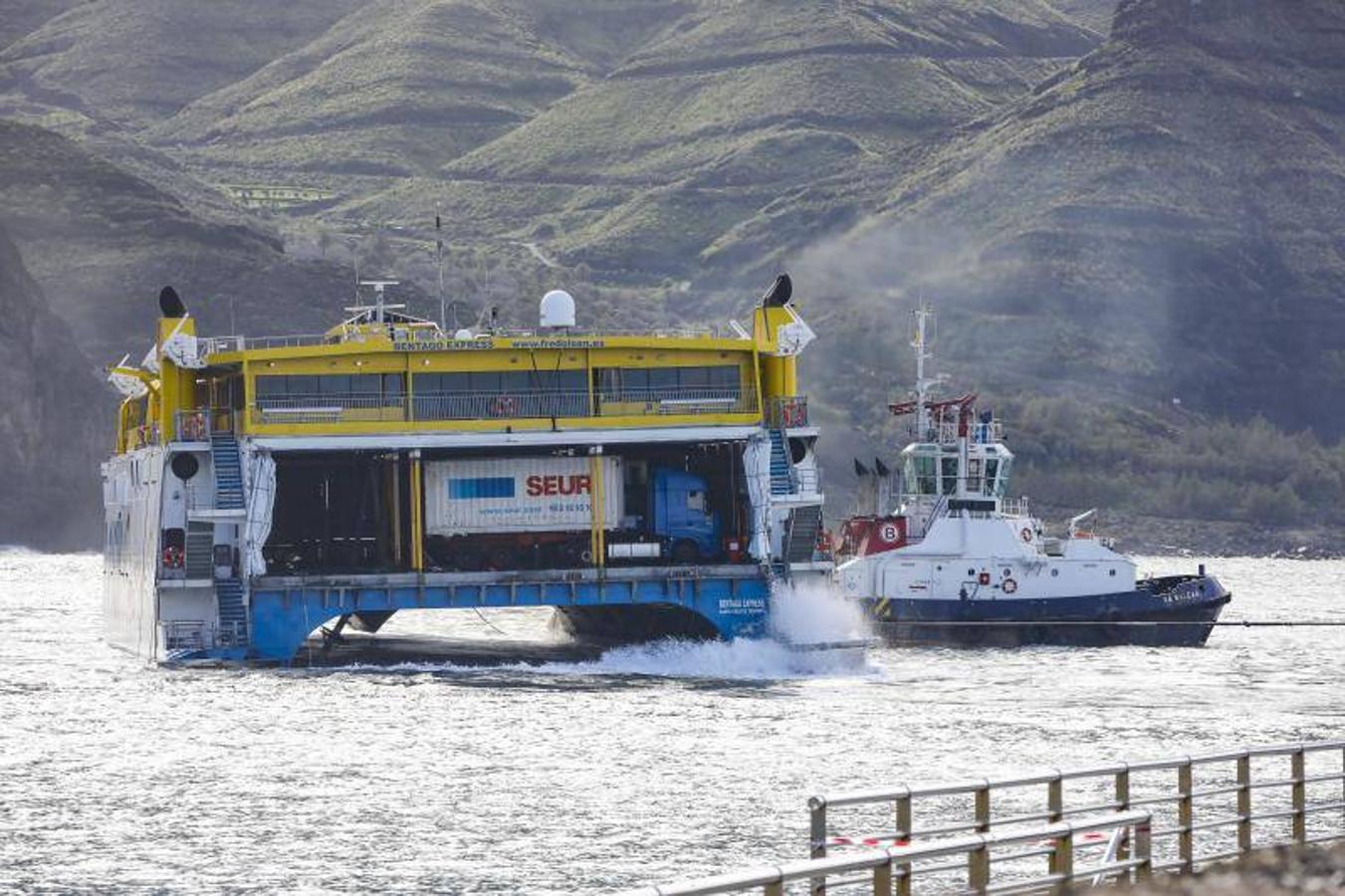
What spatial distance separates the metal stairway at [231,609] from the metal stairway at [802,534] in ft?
43.0

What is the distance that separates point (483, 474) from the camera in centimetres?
6788

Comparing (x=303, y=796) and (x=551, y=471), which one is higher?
(x=551, y=471)

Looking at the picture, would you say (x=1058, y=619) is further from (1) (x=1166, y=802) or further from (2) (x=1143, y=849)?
(2) (x=1143, y=849)

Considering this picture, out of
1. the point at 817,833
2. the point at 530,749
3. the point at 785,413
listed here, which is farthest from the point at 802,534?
the point at 817,833

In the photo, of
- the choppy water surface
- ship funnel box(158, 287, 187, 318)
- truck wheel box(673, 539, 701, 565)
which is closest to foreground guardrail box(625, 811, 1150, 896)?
the choppy water surface

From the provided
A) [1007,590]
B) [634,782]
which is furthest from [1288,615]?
[634,782]

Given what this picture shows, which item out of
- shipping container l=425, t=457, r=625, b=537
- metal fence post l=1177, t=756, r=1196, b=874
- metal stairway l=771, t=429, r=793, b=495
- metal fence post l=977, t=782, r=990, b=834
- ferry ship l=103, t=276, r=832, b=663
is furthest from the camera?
shipping container l=425, t=457, r=625, b=537

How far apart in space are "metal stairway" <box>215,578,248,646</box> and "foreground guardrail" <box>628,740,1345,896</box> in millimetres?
24755

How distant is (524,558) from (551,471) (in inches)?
94.0

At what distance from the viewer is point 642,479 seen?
A: 70.1m

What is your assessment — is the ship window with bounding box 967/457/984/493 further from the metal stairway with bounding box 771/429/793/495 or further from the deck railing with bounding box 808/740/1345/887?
the deck railing with bounding box 808/740/1345/887

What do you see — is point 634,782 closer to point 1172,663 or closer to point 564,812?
point 564,812

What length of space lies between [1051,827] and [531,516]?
41923 millimetres

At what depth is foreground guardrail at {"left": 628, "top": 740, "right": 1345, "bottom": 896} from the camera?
24094 millimetres
